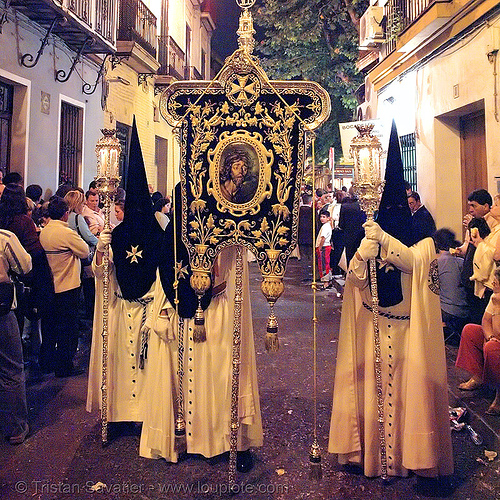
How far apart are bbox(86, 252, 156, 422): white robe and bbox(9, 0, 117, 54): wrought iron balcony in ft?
20.2

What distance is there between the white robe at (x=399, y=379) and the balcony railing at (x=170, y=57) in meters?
14.6

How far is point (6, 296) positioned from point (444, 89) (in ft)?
26.7

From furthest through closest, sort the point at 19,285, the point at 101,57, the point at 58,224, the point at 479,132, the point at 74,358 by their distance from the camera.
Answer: the point at 101,57 < the point at 479,132 < the point at 74,358 < the point at 58,224 < the point at 19,285

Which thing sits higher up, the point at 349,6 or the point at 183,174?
the point at 349,6

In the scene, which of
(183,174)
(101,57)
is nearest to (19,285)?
(183,174)

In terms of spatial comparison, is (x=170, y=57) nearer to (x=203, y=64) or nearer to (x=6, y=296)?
(x=203, y=64)

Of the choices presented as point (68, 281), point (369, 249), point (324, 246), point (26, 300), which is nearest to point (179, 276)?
point (369, 249)

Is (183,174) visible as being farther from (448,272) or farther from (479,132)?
(479,132)

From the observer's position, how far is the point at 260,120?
11.0ft

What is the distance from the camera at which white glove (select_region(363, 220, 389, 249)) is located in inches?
129

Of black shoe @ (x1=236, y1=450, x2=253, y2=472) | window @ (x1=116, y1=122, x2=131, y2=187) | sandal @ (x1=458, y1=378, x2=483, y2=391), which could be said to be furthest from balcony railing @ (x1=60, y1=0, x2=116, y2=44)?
sandal @ (x1=458, y1=378, x2=483, y2=391)

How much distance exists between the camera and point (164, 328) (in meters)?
3.56

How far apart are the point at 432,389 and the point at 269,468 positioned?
51.1 inches


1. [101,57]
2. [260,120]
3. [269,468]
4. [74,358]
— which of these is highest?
[101,57]
